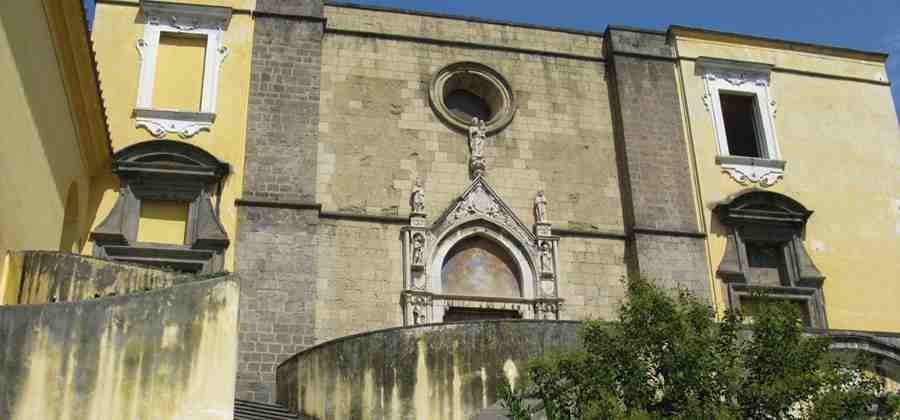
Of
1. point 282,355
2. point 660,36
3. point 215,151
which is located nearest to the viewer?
point 282,355

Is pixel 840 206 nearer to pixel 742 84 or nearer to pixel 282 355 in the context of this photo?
pixel 742 84

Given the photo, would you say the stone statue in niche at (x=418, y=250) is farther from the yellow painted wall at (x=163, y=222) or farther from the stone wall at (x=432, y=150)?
the yellow painted wall at (x=163, y=222)

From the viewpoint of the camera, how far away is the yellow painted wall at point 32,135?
10.6 m

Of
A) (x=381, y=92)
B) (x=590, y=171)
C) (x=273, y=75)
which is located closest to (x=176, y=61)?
(x=273, y=75)

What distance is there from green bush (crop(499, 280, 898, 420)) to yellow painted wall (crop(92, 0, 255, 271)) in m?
7.43

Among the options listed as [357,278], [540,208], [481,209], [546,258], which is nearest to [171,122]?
[357,278]

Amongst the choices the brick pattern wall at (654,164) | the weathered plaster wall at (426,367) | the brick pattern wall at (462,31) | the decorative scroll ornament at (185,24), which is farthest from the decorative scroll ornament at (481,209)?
the weathered plaster wall at (426,367)

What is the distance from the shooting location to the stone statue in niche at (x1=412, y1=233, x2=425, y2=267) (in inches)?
611

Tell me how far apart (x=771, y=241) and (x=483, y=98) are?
17.3 ft

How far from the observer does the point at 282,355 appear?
1427 cm

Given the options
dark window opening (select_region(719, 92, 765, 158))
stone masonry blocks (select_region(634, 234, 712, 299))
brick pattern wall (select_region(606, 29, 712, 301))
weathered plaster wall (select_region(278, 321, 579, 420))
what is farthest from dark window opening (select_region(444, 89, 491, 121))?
weathered plaster wall (select_region(278, 321, 579, 420))

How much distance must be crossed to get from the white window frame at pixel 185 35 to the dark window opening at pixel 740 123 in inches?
341

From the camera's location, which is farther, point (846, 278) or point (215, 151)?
point (846, 278)

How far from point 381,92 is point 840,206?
26.2 ft
